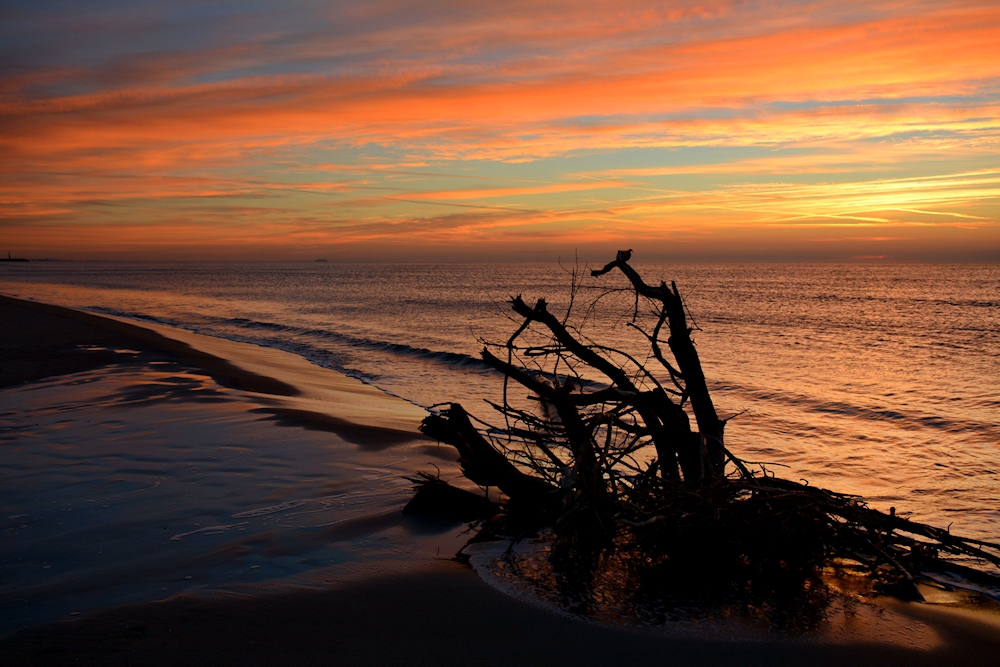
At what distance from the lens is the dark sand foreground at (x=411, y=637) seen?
11.6 ft

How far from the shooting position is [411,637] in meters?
3.84

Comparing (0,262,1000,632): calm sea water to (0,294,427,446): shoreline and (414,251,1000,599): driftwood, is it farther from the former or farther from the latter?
(414,251,1000,599): driftwood

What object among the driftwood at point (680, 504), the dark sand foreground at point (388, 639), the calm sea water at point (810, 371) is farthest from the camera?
the calm sea water at point (810, 371)

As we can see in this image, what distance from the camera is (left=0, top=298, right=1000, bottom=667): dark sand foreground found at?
354cm

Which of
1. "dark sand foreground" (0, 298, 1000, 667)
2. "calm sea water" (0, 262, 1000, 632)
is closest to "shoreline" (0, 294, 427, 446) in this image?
"calm sea water" (0, 262, 1000, 632)

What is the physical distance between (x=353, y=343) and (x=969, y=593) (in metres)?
22.0

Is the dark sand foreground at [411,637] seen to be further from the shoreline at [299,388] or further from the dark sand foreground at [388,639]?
the shoreline at [299,388]

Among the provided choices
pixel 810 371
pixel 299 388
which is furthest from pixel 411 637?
pixel 810 371

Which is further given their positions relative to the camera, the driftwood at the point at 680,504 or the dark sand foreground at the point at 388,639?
the driftwood at the point at 680,504

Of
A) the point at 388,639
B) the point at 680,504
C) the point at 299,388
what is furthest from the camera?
the point at 299,388

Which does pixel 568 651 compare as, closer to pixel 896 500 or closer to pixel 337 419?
pixel 896 500

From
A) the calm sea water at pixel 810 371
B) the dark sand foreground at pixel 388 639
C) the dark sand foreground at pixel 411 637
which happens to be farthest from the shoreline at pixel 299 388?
the dark sand foreground at pixel 388 639

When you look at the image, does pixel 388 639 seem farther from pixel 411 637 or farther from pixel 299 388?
pixel 299 388

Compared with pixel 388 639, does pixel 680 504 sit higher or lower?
higher
